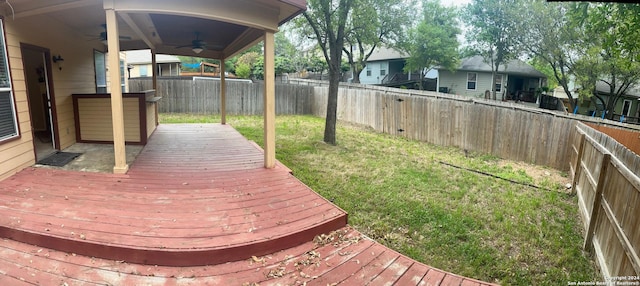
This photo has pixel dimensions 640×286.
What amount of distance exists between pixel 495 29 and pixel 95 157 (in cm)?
2236

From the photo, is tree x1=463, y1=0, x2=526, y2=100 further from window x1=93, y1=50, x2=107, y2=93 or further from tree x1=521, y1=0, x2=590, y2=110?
window x1=93, y1=50, x2=107, y2=93

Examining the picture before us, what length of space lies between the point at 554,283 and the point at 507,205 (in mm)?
2120

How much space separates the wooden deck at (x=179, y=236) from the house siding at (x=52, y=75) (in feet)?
1.09

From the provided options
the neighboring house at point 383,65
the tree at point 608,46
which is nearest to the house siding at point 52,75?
the tree at point 608,46

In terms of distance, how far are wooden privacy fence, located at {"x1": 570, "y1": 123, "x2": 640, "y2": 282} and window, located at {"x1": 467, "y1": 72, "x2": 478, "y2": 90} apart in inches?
822

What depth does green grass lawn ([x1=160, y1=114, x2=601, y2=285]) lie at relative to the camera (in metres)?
3.79


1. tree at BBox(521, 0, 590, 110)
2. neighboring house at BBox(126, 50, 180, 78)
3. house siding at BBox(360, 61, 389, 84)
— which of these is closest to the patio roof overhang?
neighboring house at BBox(126, 50, 180, 78)

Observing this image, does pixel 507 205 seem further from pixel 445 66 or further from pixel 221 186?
pixel 445 66

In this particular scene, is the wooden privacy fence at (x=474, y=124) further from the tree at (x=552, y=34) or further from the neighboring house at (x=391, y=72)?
the neighboring house at (x=391, y=72)

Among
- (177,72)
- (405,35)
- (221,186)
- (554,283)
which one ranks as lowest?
(554,283)

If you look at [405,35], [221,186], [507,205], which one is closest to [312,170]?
[221,186]

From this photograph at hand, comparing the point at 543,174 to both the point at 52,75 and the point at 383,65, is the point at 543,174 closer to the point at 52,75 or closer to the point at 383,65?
the point at 52,75

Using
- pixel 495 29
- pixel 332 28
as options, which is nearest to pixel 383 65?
pixel 495 29

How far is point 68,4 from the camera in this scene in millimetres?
4516
